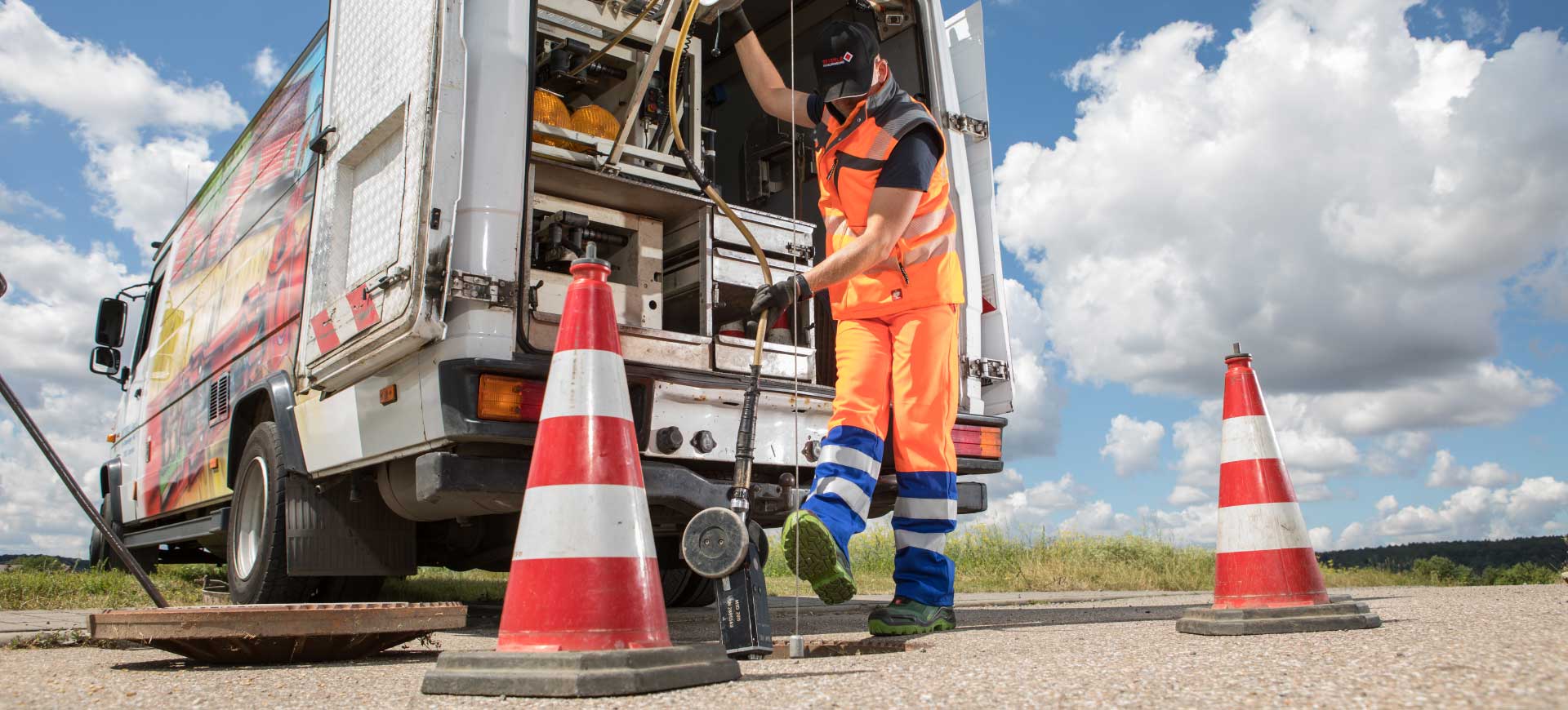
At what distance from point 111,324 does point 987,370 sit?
7124 mm

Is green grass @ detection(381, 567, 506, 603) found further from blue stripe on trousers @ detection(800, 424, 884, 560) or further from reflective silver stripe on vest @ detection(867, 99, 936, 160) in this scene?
reflective silver stripe on vest @ detection(867, 99, 936, 160)

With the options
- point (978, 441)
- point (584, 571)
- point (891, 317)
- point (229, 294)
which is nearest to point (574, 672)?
point (584, 571)

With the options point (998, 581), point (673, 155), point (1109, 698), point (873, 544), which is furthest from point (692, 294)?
point (873, 544)

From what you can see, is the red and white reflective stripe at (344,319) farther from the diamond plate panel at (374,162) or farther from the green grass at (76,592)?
the green grass at (76,592)

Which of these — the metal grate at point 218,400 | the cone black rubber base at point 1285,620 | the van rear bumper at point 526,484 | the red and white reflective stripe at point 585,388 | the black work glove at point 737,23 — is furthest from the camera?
the metal grate at point 218,400

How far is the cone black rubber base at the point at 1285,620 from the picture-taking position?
125 inches

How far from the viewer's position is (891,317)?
3.61m

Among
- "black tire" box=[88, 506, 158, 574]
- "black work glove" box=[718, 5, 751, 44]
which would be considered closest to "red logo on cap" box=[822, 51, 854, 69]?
"black work glove" box=[718, 5, 751, 44]

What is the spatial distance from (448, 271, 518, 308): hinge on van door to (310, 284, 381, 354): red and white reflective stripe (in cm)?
40

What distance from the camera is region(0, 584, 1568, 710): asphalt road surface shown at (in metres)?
1.97

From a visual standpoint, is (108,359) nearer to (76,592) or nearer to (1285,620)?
(76,592)

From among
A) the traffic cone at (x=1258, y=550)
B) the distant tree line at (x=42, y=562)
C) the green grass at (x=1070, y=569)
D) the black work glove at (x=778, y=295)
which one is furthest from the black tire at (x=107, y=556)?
the traffic cone at (x=1258, y=550)

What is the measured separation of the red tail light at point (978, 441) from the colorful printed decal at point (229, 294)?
108 inches

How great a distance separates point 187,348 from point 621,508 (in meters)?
5.32
